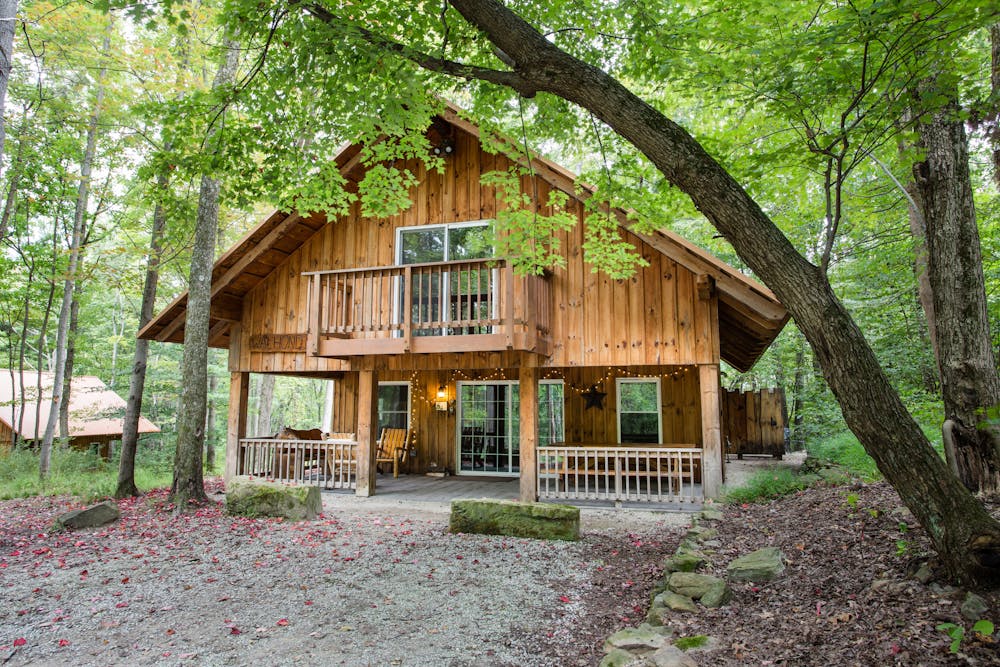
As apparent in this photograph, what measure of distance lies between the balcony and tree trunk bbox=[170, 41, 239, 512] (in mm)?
1412

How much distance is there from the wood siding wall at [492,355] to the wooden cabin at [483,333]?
2 centimetres

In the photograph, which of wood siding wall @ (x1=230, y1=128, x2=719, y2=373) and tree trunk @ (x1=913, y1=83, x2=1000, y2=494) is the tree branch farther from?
wood siding wall @ (x1=230, y1=128, x2=719, y2=373)

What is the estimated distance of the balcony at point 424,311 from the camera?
24.8 feet

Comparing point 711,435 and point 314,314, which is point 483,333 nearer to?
point 314,314

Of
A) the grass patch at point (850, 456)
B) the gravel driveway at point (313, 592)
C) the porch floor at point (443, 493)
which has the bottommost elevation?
the porch floor at point (443, 493)

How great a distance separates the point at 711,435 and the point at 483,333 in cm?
347

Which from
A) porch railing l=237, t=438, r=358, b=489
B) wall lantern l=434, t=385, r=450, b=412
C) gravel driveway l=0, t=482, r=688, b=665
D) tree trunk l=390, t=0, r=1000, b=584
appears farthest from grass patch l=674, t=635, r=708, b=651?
wall lantern l=434, t=385, r=450, b=412

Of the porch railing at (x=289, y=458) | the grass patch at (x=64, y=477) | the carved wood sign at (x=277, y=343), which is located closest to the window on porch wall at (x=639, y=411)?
the porch railing at (x=289, y=458)

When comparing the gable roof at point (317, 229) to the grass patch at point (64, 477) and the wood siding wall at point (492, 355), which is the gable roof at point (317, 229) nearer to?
the wood siding wall at point (492, 355)

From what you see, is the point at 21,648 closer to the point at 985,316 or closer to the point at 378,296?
the point at 378,296

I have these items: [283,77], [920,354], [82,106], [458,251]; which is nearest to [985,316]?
[283,77]

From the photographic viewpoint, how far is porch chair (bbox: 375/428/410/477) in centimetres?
1199

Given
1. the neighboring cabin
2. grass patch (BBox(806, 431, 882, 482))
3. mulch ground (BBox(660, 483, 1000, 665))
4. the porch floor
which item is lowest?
the porch floor

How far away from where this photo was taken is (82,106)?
11.0 metres
